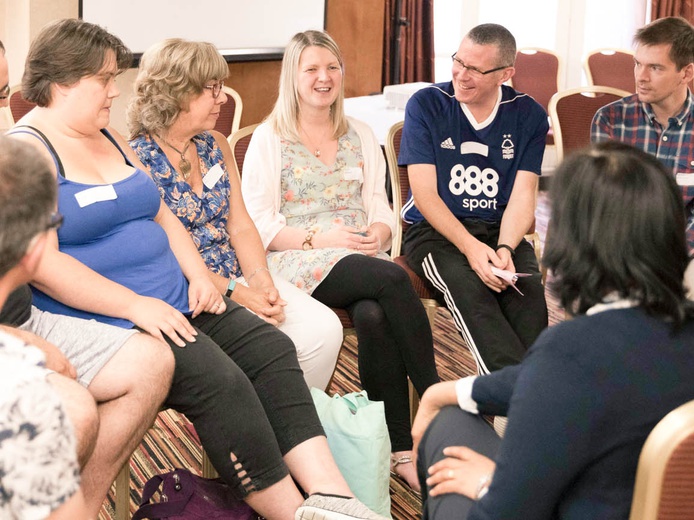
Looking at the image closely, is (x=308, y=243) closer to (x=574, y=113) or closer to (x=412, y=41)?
(x=574, y=113)

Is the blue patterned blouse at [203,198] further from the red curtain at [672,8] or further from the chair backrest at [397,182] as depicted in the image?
the red curtain at [672,8]

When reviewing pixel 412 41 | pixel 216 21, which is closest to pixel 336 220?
pixel 216 21

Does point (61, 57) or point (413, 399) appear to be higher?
point (61, 57)

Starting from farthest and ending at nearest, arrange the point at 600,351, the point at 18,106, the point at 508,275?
the point at 18,106, the point at 508,275, the point at 600,351

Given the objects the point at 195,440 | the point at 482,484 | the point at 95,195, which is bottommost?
the point at 195,440

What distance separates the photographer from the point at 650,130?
132 inches

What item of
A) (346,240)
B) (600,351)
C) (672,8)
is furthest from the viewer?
(672,8)

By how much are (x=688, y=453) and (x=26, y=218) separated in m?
0.99

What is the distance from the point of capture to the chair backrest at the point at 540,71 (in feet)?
20.1

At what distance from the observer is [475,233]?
3.01 m

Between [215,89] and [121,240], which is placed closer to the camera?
[121,240]

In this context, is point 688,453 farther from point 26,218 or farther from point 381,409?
point 381,409

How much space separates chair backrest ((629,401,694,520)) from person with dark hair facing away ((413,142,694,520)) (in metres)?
0.08

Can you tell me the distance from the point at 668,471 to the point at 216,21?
482 cm
